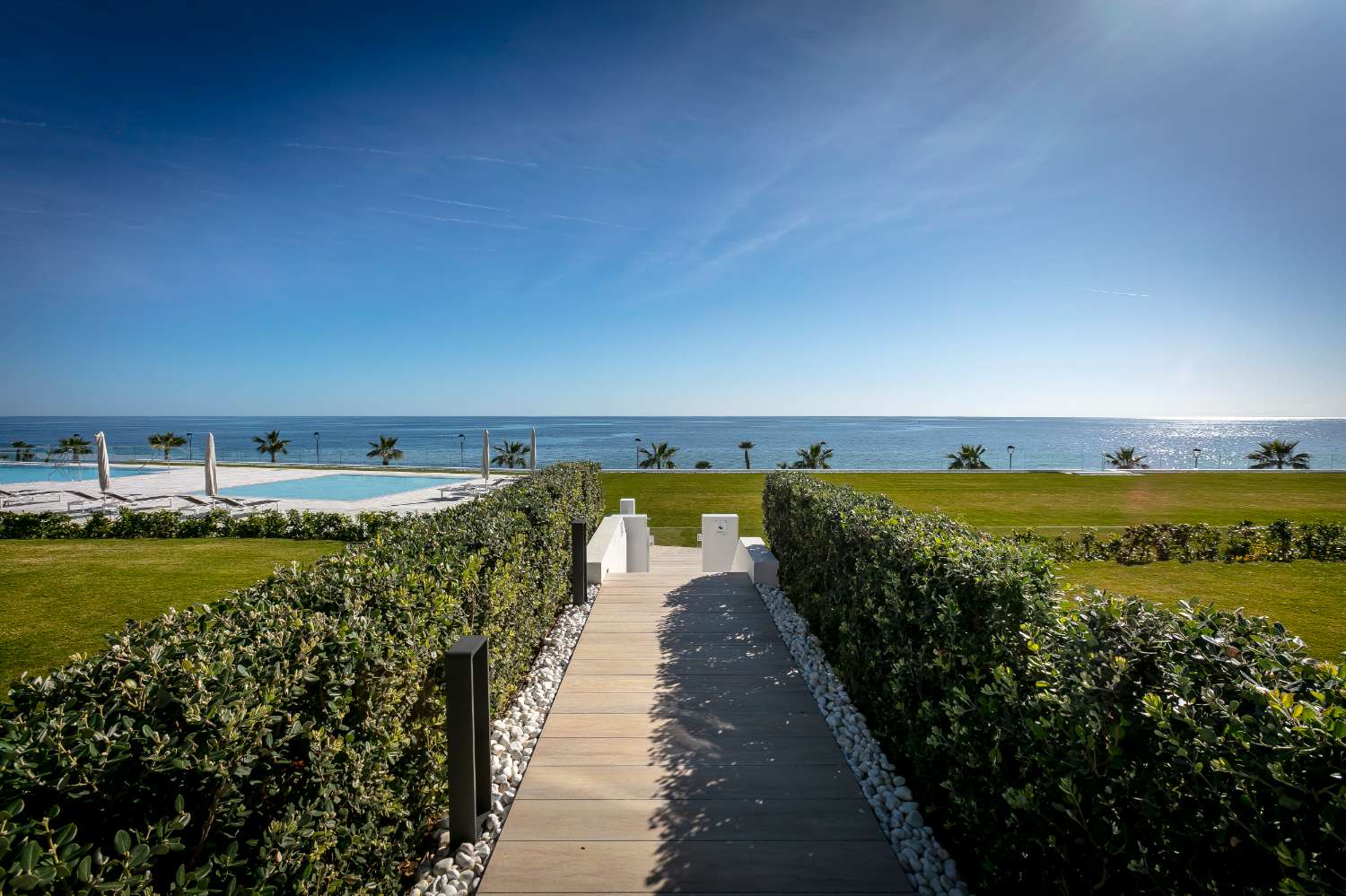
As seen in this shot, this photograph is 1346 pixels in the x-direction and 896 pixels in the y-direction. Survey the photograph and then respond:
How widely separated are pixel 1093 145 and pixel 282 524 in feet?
60.4

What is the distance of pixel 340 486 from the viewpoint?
66.0 ft

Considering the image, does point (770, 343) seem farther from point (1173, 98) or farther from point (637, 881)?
point (637, 881)

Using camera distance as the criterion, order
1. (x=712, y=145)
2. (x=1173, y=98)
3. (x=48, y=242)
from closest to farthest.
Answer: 1. (x=1173, y=98)
2. (x=712, y=145)
3. (x=48, y=242)

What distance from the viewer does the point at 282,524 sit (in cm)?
1087

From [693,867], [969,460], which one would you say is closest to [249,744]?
[693,867]

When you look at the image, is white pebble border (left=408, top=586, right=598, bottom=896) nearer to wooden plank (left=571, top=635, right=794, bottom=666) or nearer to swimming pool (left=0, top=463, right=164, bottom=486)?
wooden plank (left=571, top=635, right=794, bottom=666)

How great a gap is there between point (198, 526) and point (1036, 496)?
2183 centimetres

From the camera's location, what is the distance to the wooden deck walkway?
2684 mm

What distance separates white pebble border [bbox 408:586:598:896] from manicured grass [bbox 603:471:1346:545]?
6.05 metres

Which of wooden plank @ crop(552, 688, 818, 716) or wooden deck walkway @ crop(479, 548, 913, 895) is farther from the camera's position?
wooden plank @ crop(552, 688, 818, 716)

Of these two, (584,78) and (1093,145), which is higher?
(584,78)

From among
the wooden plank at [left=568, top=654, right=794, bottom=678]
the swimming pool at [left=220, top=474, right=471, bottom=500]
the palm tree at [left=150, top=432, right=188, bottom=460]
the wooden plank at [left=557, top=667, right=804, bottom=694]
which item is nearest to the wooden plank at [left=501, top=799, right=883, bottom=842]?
the wooden plank at [left=557, top=667, right=804, bottom=694]

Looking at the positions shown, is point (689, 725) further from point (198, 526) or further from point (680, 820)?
point (198, 526)

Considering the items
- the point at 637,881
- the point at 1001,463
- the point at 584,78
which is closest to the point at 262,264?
the point at 584,78
